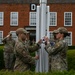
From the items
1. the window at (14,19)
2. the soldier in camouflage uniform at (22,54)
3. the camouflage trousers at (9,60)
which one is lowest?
the camouflage trousers at (9,60)

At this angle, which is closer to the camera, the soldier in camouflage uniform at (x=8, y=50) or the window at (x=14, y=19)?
the soldier in camouflage uniform at (x=8, y=50)

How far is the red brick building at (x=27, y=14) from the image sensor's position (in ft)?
195

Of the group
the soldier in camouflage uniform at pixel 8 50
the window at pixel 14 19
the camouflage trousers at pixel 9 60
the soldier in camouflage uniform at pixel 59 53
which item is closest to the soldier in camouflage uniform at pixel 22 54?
the soldier in camouflage uniform at pixel 59 53

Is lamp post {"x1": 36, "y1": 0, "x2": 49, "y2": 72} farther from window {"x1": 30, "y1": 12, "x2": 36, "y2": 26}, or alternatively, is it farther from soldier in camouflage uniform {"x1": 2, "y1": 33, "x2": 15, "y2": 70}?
window {"x1": 30, "y1": 12, "x2": 36, "y2": 26}

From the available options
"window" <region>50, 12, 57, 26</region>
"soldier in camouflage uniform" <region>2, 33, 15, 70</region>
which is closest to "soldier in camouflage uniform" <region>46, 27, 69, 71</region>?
"soldier in camouflage uniform" <region>2, 33, 15, 70</region>

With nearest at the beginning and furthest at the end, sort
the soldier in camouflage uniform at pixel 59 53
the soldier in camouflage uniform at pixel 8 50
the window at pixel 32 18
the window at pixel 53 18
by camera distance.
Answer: the soldier in camouflage uniform at pixel 59 53
the soldier in camouflage uniform at pixel 8 50
the window at pixel 32 18
the window at pixel 53 18

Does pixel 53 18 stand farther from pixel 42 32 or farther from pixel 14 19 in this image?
pixel 42 32

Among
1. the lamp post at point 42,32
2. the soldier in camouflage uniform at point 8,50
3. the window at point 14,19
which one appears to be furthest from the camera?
the window at point 14,19

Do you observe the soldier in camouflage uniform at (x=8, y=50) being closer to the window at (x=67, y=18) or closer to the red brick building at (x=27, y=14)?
the red brick building at (x=27, y=14)

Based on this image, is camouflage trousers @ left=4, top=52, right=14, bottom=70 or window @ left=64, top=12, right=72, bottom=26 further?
window @ left=64, top=12, right=72, bottom=26

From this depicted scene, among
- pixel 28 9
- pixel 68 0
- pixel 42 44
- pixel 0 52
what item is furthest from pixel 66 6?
pixel 42 44

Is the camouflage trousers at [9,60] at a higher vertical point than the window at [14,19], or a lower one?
lower

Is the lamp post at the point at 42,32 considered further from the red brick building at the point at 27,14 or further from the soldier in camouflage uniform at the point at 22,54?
the red brick building at the point at 27,14

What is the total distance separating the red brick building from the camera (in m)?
59.5
